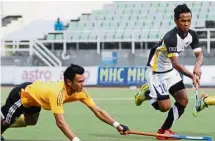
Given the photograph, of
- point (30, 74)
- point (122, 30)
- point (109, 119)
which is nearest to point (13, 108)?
point (109, 119)

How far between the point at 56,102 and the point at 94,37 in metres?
21.6

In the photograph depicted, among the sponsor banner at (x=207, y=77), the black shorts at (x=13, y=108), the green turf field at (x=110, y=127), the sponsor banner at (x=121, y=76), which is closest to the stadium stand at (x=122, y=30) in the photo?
the sponsor banner at (x=121, y=76)

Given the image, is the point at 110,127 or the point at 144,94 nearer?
the point at 144,94

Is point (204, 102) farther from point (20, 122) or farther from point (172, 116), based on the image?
point (20, 122)

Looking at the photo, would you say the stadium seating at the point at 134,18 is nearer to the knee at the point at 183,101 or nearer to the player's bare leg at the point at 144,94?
the player's bare leg at the point at 144,94

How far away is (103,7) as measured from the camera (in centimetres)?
3186

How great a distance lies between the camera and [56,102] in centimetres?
698

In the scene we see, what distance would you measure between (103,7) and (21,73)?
8.37 m

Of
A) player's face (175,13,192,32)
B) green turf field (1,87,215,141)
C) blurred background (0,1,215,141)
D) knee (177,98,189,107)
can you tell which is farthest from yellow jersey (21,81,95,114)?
blurred background (0,1,215,141)

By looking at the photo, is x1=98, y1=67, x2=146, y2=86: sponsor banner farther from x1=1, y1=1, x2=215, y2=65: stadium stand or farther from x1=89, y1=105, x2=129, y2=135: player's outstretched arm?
x1=89, y1=105, x2=129, y2=135: player's outstretched arm

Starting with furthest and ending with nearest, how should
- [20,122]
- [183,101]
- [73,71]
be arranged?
[183,101] → [20,122] → [73,71]

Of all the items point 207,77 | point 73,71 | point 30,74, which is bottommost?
point 30,74

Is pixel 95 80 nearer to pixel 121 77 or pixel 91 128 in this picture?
pixel 121 77

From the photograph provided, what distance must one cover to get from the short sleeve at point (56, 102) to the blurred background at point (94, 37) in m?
15.4
